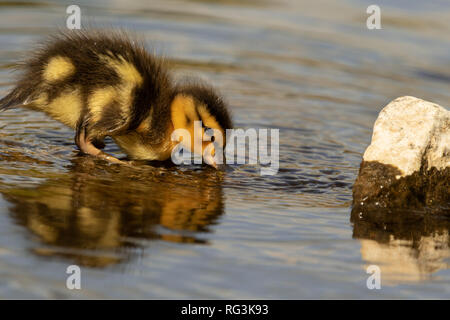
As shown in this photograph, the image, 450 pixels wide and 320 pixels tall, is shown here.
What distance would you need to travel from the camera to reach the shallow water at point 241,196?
2.99 meters

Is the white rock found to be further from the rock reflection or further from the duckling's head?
the duckling's head

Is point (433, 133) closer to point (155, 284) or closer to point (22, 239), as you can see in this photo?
point (155, 284)

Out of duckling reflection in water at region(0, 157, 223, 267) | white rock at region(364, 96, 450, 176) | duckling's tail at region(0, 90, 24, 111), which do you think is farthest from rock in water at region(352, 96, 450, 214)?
duckling's tail at region(0, 90, 24, 111)

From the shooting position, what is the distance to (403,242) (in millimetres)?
3504

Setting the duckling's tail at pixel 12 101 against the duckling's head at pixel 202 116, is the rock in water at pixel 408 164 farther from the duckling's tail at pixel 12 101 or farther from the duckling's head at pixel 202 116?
the duckling's tail at pixel 12 101

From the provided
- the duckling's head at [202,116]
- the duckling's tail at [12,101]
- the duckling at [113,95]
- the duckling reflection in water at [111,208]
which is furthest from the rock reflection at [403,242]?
the duckling's tail at [12,101]

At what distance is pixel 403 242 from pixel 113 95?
190cm

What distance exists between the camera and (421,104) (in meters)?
3.97

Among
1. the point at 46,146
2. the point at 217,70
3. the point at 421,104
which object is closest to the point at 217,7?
the point at 217,70

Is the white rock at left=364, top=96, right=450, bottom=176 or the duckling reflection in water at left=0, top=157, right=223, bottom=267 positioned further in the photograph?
the white rock at left=364, top=96, right=450, bottom=176

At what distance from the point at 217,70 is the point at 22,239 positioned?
3965 mm

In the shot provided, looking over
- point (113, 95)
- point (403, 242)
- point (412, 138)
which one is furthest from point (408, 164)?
point (113, 95)

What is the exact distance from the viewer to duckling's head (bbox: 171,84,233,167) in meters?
4.73

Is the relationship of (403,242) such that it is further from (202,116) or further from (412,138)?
(202,116)
